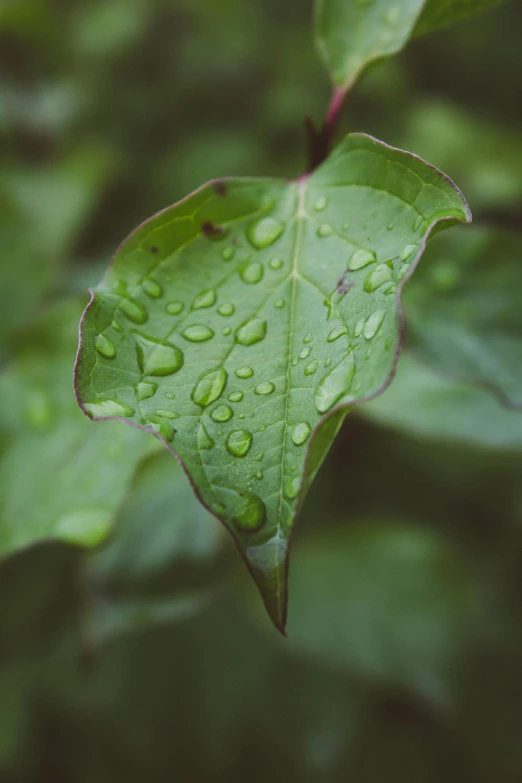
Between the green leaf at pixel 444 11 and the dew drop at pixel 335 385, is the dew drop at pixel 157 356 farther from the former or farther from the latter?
the green leaf at pixel 444 11

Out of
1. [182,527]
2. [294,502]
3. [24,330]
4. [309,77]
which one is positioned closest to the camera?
[294,502]

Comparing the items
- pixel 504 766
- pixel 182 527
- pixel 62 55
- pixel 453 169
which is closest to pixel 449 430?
pixel 182 527

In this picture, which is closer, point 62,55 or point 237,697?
point 237,697

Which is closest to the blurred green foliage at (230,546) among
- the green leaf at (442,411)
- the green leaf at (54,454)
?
the green leaf at (54,454)

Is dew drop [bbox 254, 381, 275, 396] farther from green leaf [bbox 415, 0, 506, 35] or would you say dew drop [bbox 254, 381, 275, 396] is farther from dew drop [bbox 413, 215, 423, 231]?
green leaf [bbox 415, 0, 506, 35]

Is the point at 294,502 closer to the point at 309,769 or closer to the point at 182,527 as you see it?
the point at 182,527

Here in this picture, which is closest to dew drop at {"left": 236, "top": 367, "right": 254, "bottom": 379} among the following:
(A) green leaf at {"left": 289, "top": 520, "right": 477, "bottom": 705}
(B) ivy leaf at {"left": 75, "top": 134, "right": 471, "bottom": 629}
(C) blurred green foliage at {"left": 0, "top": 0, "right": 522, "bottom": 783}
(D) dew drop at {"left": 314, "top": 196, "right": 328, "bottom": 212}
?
(B) ivy leaf at {"left": 75, "top": 134, "right": 471, "bottom": 629}
